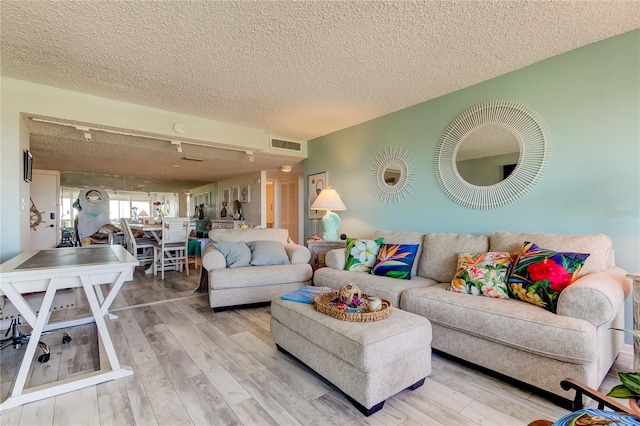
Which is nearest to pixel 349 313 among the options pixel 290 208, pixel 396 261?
pixel 396 261

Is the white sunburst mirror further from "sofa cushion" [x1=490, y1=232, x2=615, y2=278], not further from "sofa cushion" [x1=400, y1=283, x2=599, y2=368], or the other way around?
"sofa cushion" [x1=400, y1=283, x2=599, y2=368]

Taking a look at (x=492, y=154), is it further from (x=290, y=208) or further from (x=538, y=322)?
(x=290, y=208)

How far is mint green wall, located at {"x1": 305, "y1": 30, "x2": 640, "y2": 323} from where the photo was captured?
221 centimetres

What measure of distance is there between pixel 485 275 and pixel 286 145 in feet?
12.9

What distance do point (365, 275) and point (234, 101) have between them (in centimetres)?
254

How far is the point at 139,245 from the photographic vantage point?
5.27 meters

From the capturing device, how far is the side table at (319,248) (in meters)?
4.10

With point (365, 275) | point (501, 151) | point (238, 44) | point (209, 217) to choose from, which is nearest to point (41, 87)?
A: point (238, 44)

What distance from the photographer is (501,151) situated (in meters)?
2.88

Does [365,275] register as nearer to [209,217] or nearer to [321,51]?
[321,51]

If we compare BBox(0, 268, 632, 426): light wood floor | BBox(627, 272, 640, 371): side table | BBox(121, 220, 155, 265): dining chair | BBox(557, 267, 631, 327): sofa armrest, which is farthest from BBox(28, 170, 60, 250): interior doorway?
BBox(627, 272, 640, 371): side table

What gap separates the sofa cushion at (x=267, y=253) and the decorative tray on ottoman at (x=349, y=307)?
153 cm

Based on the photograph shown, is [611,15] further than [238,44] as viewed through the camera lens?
No

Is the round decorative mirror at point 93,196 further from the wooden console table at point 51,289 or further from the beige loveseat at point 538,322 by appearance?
the beige loveseat at point 538,322
